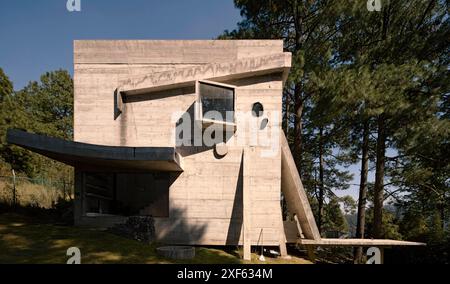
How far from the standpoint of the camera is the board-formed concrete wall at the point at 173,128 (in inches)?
498

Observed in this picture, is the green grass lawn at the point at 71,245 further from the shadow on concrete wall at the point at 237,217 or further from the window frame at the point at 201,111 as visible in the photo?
the window frame at the point at 201,111

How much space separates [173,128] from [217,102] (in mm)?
2308

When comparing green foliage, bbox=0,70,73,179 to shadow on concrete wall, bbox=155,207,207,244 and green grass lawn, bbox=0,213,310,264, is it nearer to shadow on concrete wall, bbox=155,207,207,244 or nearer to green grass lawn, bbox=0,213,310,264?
green grass lawn, bbox=0,213,310,264

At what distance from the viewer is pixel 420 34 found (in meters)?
15.0

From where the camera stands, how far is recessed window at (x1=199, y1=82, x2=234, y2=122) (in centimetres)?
1234

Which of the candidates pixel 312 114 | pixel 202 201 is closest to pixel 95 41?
pixel 202 201

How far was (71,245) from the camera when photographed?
32.2 feet

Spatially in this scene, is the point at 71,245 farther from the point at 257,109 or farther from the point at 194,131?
the point at 257,109

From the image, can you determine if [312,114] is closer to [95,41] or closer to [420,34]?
[420,34]

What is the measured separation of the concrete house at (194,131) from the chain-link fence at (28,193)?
5453 mm

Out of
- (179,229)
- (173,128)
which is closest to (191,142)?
(173,128)

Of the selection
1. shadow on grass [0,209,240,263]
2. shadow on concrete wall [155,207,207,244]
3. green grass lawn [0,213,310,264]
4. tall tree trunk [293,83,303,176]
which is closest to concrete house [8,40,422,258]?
shadow on concrete wall [155,207,207,244]

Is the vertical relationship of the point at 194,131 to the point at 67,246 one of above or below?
above
